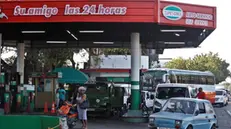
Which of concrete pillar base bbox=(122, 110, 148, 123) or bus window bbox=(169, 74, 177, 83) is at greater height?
bus window bbox=(169, 74, 177, 83)

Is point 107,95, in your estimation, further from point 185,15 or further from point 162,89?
point 185,15

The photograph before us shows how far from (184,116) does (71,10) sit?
27.6 ft

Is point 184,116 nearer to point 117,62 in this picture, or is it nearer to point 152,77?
point 152,77

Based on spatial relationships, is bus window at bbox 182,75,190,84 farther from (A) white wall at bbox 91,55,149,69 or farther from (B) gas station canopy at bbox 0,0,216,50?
(A) white wall at bbox 91,55,149,69

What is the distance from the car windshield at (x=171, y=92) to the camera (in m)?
21.0

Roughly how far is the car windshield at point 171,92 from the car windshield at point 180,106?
5.29 metres

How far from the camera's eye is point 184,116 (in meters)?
14.5

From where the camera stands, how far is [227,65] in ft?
375

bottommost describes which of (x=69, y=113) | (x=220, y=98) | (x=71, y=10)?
(x=220, y=98)

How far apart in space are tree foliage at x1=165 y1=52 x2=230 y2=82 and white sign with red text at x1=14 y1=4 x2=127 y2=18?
72495 millimetres

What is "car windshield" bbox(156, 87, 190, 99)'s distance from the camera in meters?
21.0

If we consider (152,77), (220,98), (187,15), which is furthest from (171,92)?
(220,98)

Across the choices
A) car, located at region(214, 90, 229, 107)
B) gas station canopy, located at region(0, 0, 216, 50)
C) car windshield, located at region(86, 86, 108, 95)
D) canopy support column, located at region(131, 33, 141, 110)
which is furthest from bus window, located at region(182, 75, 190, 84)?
canopy support column, located at region(131, 33, 141, 110)

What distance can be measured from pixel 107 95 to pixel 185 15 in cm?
640
